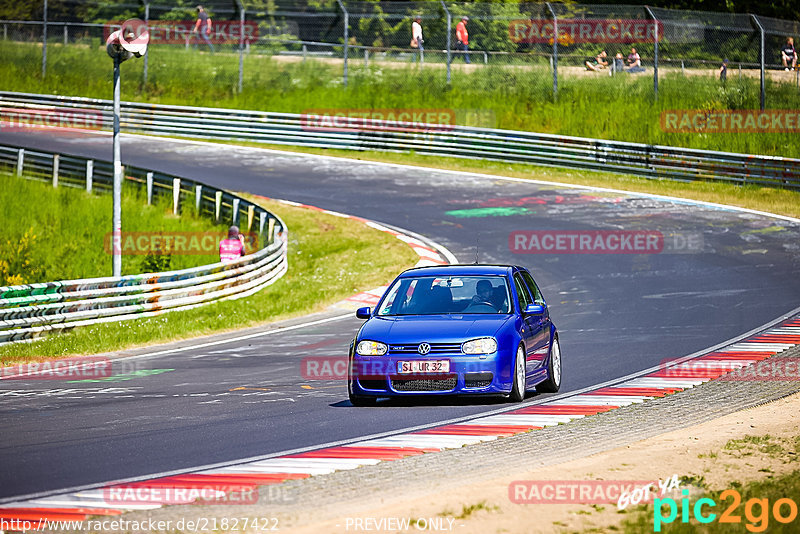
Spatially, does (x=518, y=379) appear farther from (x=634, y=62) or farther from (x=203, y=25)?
(x=203, y=25)

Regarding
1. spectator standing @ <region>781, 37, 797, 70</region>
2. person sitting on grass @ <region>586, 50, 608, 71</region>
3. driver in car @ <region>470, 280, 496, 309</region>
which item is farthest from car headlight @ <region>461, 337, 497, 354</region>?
person sitting on grass @ <region>586, 50, 608, 71</region>

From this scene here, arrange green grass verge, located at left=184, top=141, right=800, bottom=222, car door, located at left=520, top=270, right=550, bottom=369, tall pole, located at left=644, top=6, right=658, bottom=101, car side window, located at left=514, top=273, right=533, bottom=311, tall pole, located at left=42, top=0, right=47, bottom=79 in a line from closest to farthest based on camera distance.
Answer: car door, located at left=520, top=270, right=550, bottom=369 → car side window, located at left=514, top=273, right=533, bottom=311 → green grass verge, located at left=184, top=141, right=800, bottom=222 → tall pole, located at left=644, top=6, right=658, bottom=101 → tall pole, located at left=42, top=0, right=47, bottom=79

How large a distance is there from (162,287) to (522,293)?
34.1 ft

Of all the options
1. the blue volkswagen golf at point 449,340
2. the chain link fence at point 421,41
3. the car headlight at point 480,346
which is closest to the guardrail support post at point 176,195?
the chain link fence at point 421,41

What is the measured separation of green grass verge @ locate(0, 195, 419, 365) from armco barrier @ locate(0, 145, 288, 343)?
0.27 metres

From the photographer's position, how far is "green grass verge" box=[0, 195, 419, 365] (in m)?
18.8

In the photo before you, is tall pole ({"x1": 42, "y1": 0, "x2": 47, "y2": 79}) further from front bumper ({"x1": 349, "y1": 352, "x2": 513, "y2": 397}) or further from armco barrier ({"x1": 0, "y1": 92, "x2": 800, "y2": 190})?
front bumper ({"x1": 349, "y1": 352, "x2": 513, "y2": 397})

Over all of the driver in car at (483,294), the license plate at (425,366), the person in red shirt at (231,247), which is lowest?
the person in red shirt at (231,247)

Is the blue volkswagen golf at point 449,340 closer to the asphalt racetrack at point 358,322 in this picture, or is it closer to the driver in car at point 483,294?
the driver in car at point 483,294

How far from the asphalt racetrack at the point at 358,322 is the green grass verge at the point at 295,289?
1.41 meters

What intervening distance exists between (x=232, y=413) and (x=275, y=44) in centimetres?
3282

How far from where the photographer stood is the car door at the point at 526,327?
12148mm

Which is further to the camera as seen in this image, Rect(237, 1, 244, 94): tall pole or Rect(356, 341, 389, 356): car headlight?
Rect(237, 1, 244, 94): tall pole

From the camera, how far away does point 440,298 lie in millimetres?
12516
